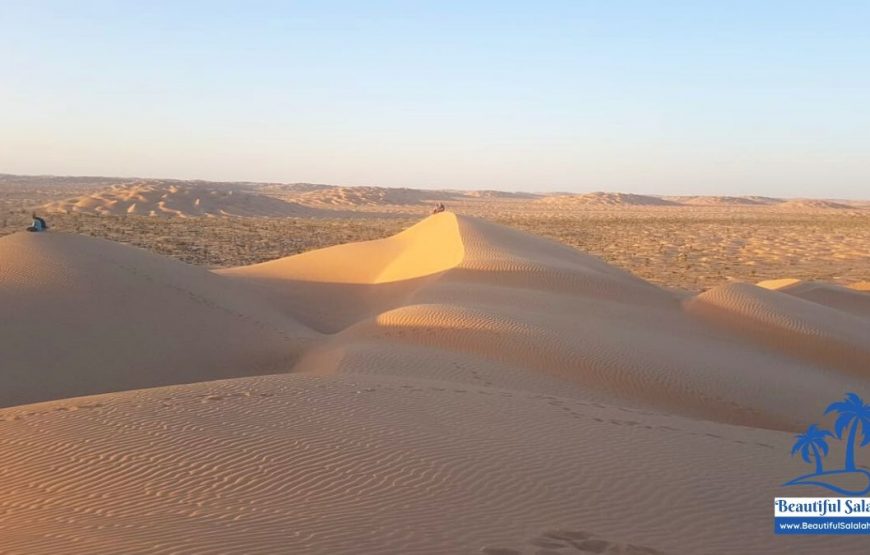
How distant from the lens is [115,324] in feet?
36.0

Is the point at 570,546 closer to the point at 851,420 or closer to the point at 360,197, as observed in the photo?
the point at 851,420

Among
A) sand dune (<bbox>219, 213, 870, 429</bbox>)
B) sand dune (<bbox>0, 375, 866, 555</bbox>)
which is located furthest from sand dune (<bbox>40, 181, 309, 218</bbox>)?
sand dune (<bbox>0, 375, 866, 555</bbox>)

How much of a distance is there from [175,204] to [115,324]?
4549cm

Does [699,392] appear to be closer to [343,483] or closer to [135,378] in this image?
[343,483]

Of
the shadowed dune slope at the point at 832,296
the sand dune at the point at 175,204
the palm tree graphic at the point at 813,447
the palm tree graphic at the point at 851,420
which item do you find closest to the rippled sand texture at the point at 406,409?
the palm tree graphic at the point at 813,447

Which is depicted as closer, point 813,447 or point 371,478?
point 371,478

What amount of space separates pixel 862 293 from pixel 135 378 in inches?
653

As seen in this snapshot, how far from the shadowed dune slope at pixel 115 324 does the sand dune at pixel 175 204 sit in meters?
34.9

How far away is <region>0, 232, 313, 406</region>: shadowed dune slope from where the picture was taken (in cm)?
954

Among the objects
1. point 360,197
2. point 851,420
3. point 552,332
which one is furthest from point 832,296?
point 360,197

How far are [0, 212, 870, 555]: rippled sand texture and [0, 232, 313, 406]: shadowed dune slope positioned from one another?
49 millimetres

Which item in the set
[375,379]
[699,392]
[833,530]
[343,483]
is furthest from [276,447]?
[699,392]

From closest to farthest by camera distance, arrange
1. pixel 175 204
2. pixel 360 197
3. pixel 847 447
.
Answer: pixel 847 447
pixel 175 204
pixel 360 197

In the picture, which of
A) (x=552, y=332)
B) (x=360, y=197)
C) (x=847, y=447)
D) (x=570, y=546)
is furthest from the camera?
(x=360, y=197)
